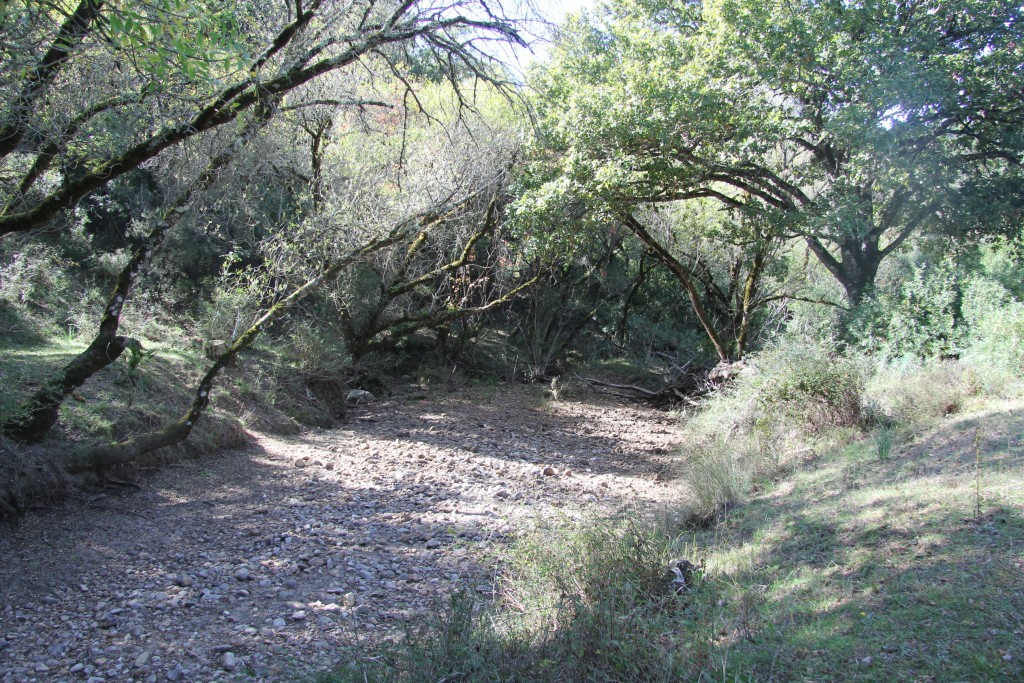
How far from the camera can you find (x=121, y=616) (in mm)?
4535

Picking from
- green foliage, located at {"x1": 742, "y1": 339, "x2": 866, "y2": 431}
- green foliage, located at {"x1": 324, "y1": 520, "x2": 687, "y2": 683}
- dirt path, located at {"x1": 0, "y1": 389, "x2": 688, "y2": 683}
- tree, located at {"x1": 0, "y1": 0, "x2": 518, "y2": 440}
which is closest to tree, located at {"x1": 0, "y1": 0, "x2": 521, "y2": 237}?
tree, located at {"x1": 0, "y1": 0, "x2": 518, "y2": 440}

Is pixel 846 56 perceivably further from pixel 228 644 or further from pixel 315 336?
pixel 228 644

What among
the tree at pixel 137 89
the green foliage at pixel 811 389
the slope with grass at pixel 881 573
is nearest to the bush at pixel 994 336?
the green foliage at pixel 811 389

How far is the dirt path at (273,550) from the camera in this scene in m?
4.15

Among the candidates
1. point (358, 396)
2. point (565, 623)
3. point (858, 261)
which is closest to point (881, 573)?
point (565, 623)

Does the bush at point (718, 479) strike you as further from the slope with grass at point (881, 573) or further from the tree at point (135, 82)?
the tree at point (135, 82)

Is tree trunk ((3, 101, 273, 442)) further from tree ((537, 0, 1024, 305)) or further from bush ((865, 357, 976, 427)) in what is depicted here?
bush ((865, 357, 976, 427))

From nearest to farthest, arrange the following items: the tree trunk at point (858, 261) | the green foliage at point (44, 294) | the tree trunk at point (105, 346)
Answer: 1. the tree trunk at point (105, 346)
2. the green foliage at point (44, 294)
3. the tree trunk at point (858, 261)

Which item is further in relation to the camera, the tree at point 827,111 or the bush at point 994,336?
the tree at point 827,111

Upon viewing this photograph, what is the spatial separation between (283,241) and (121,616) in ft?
21.4

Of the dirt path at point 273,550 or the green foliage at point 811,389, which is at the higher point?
the green foliage at point 811,389

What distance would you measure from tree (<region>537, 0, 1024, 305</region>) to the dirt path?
484 centimetres

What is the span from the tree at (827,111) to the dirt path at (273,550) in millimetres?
4841

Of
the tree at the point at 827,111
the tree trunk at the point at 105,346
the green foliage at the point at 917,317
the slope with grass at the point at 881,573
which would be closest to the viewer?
the slope with grass at the point at 881,573
